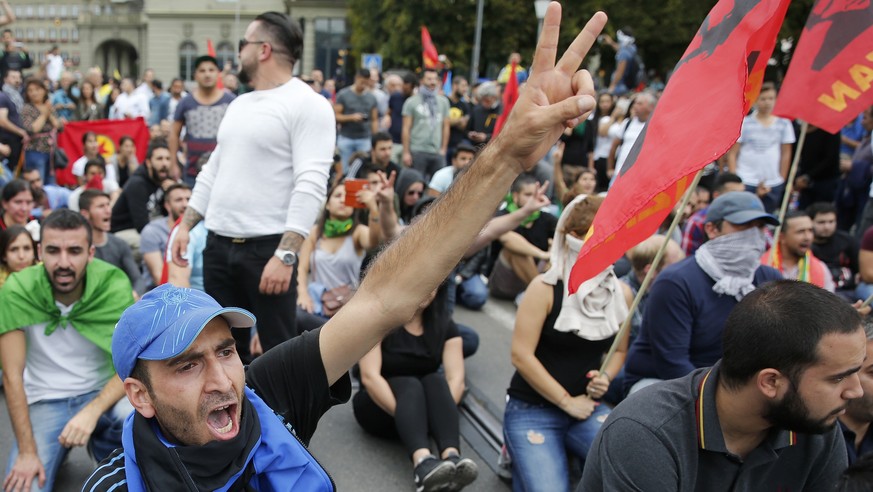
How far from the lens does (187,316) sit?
5.93 feet

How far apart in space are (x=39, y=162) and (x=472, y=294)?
5998 mm

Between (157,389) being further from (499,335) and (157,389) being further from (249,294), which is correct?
(499,335)

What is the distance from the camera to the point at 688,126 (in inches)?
92.2

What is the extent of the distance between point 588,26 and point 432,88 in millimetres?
8920

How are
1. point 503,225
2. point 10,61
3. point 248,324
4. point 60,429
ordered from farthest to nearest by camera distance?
point 10,61 → point 503,225 → point 60,429 → point 248,324

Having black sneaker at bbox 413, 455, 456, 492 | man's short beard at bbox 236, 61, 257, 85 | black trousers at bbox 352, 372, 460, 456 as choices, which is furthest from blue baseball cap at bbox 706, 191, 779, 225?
man's short beard at bbox 236, 61, 257, 85

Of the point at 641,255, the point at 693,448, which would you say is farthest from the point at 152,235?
the point at 693,448

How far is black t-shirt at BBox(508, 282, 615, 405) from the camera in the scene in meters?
3.78

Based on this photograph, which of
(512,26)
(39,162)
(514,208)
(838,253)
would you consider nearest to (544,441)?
(514,208)

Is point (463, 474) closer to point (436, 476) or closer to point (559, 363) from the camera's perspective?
point (436, 476)

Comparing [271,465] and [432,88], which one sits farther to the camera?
[432,88]

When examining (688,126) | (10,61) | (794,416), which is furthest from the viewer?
(10,61)

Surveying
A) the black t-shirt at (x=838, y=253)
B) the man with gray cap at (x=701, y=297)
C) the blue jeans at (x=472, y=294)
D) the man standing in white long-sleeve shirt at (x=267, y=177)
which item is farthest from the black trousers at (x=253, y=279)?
the black t-shirt at (x=838, y=253)

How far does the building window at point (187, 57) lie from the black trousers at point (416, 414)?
58606 millimetres
